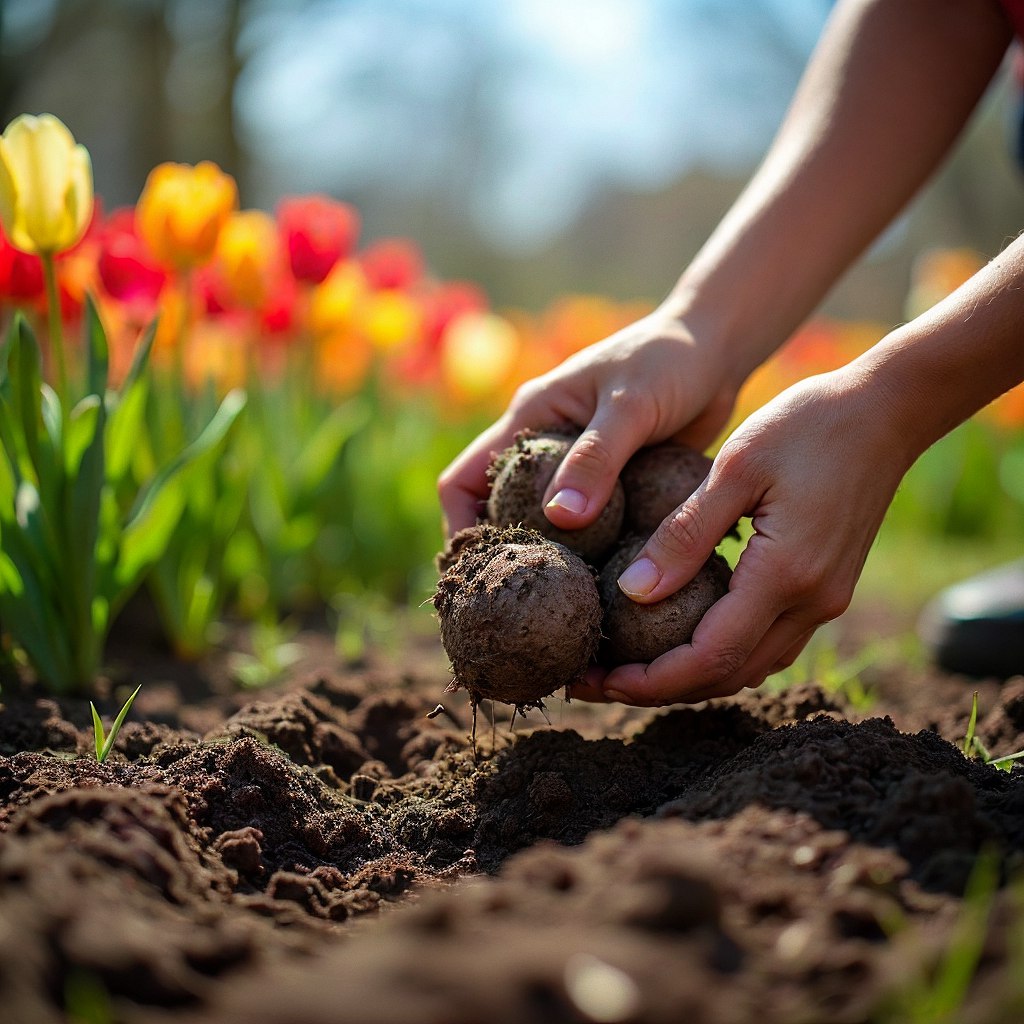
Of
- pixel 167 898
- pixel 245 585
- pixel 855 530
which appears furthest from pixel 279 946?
pixel 245 585

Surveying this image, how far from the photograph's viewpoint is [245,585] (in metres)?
3.46

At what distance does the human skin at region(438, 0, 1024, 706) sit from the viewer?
166 cm

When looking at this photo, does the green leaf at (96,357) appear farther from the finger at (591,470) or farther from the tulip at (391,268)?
the tulip at (391,268)

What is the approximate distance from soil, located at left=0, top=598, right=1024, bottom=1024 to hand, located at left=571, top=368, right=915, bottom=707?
0.60 ft

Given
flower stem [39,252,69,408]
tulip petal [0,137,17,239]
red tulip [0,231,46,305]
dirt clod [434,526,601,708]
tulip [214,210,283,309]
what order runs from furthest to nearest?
tulip [214,210,283,309] < red tulip [0,231,46,305] < flower stem [39,252,69,408] < tulip petal [0,137,17,239] < dirt clod [434,526,601,708]

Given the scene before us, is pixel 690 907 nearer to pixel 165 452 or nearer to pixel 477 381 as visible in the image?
pixel 165 452

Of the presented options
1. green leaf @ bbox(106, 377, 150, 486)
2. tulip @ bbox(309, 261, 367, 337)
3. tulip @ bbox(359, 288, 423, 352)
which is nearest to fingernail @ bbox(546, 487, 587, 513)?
green leaf @ bbox(106, 377, 150, 486)

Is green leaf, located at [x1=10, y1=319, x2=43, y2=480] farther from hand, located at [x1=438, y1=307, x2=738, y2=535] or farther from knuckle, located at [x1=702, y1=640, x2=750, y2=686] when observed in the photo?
knuckle, located at [x1=702, y1=640, x2=750, y2=686]

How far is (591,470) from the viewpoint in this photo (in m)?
1.81

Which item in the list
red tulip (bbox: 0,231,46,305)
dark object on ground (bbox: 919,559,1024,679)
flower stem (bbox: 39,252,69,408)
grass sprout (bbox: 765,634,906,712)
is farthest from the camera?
dark object on ground (bbox: 919,559,1024,679)

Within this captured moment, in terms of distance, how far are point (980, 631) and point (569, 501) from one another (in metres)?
1.72

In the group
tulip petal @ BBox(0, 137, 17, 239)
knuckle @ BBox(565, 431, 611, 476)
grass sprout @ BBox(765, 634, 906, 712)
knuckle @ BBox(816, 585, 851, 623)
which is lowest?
grass sprout @ BBox(765, 634, 906, 712)

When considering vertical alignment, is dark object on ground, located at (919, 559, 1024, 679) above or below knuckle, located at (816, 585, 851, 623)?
below

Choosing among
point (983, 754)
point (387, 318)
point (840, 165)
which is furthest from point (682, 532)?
point (387, 318)
